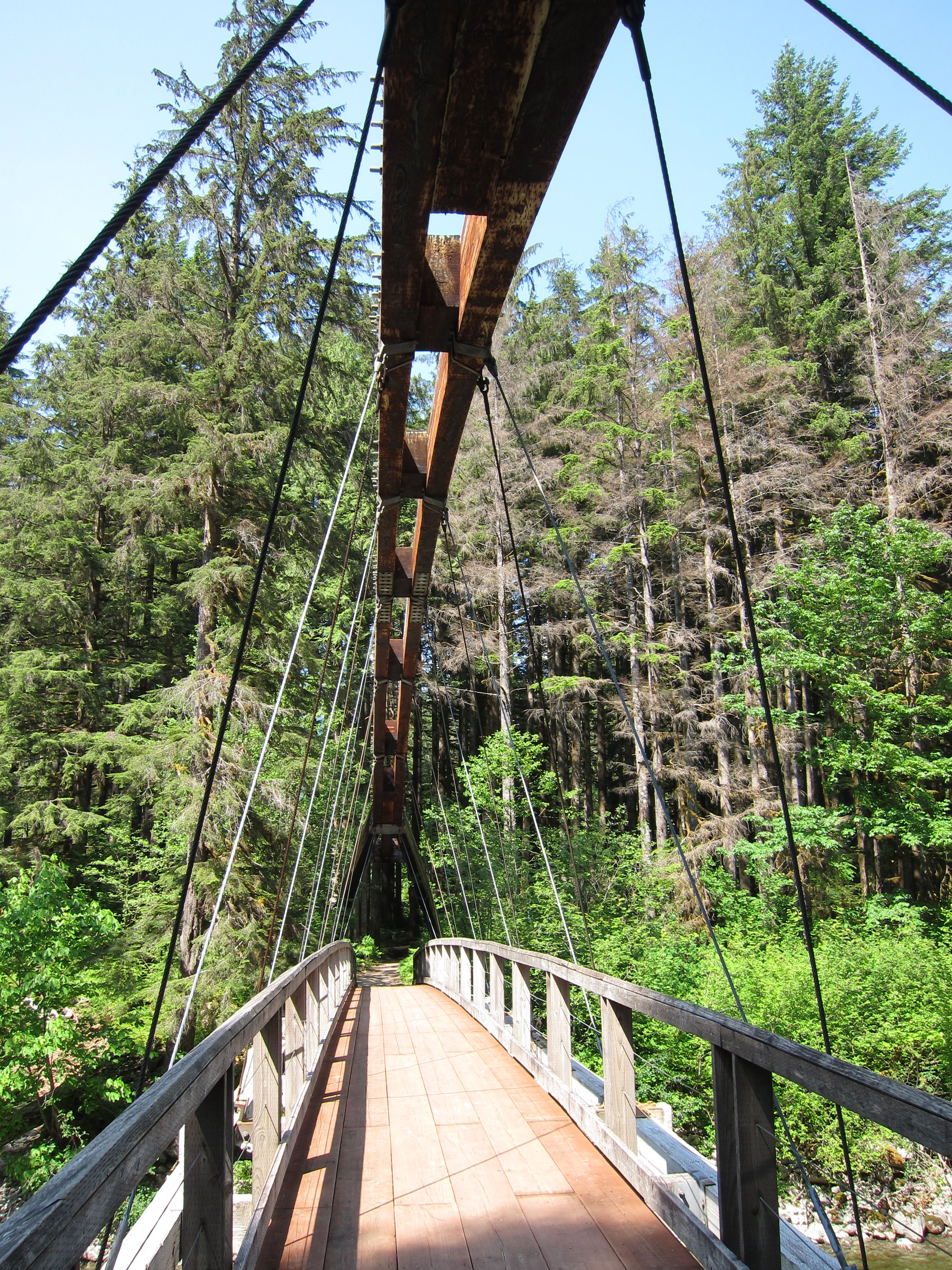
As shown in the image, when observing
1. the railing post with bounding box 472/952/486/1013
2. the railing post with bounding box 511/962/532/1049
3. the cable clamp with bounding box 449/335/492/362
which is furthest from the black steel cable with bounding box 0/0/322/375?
the railing post with bounding box 472/952/486/1013

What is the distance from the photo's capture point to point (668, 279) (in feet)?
54.6

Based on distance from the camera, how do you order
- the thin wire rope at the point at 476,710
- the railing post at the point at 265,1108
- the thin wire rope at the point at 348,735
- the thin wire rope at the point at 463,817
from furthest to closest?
the thin wire rope at the point at 476,710 → the thin wire rope at the point at 463,817 → the thin wire rope at the point at 348,735 → the railing post at the point at 265,1108

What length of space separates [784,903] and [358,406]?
51.1 feet

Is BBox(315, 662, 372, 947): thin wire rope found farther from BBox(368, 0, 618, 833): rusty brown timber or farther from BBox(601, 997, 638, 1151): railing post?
BBox(368, 0, 618, 833): rusty brown timber

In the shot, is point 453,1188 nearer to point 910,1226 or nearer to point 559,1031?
point 559,1031

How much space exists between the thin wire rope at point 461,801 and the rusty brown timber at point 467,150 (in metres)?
6.72

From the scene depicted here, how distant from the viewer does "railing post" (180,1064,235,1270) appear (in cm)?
171

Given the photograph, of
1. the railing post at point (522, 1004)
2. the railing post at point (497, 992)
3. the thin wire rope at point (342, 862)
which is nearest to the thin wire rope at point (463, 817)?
the thin wire rope at point (342, 862)

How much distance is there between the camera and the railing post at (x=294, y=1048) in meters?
3.56

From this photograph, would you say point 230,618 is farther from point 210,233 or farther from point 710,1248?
point 710,1248

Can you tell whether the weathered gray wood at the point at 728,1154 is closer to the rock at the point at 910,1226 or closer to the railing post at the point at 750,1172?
the railing post at the point at 750,1172

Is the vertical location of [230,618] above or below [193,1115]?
above

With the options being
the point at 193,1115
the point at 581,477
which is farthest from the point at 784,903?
the point at 193,1115

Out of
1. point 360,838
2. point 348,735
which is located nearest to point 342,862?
point 360,838
